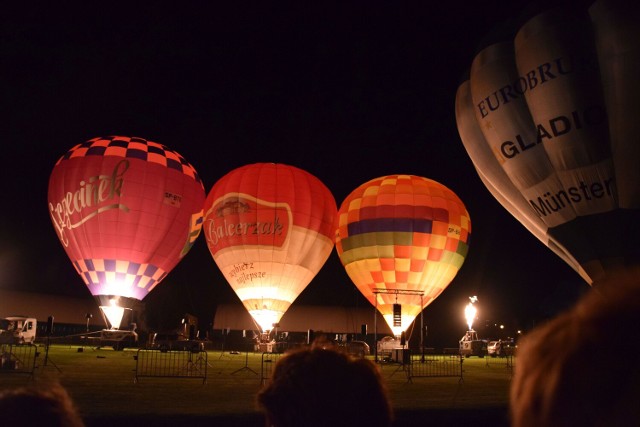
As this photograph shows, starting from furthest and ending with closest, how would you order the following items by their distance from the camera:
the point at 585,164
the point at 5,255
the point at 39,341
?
the point at 5,255
the point at 39,341
the point at 585,164

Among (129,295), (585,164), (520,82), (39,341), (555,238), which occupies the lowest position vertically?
(39,341)

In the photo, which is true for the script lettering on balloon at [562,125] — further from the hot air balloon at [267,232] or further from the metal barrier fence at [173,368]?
the hot air balloon at [267,232]

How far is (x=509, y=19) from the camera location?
13625mm

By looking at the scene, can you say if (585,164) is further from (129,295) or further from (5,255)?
(5,255)

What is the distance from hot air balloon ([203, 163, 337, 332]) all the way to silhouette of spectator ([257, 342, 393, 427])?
1841 cm

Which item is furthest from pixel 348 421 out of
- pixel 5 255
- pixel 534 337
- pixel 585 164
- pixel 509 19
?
pixel 5 255

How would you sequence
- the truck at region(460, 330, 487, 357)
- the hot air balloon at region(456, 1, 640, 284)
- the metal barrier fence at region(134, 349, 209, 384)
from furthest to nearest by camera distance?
1. the truck at region(460, 330, 487, 357)
2. the hot air balloon at region(456, 1, 640, 284)
3. the metal barrier fence at region(134, 349, 209, 384)

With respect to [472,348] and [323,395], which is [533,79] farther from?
[472,348]

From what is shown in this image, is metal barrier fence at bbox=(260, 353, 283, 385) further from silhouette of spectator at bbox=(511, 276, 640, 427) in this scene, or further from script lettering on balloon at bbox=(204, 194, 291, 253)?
silhouette of spectator at bbox=(511, 276, 640, 427)

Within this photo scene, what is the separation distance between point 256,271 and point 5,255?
78.2ft

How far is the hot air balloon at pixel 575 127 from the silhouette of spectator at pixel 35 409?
38.3 feet

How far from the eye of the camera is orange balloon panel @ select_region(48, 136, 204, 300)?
64.2 ft

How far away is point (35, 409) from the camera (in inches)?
52.6

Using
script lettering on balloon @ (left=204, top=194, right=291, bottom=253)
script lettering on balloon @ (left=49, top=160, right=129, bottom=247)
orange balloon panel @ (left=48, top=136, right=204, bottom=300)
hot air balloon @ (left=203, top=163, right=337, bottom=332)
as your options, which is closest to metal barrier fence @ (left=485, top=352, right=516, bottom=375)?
hot air balloon @ (left=203, top=163, right=337, bottom=332)
